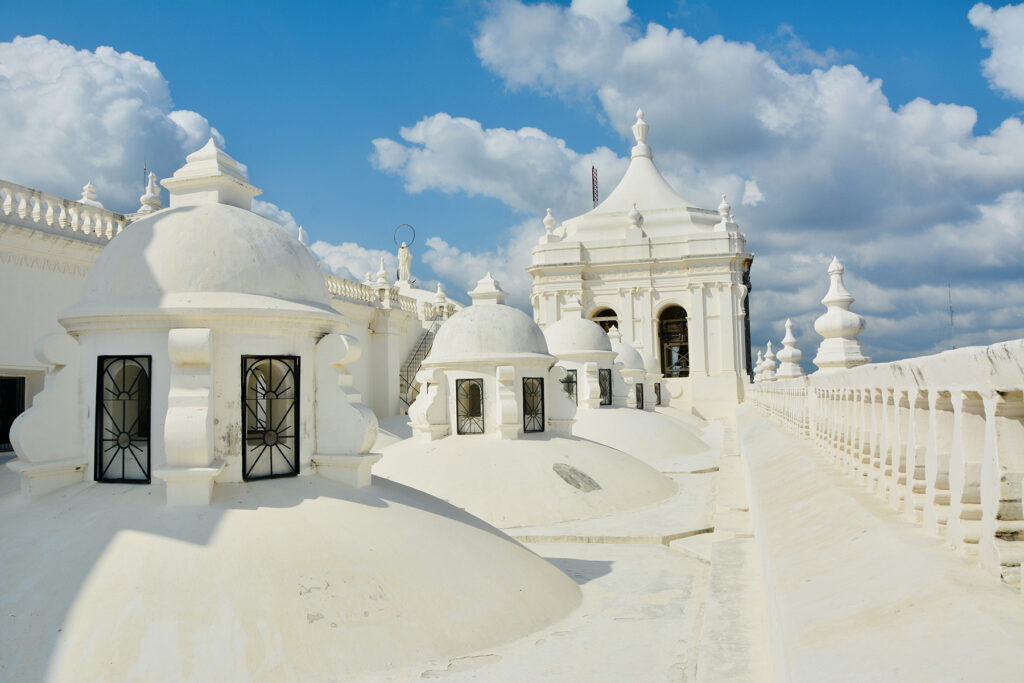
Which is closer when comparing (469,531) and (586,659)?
(586,659)

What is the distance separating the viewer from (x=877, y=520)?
414cm

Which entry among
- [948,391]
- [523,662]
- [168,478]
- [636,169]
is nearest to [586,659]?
[523,662]

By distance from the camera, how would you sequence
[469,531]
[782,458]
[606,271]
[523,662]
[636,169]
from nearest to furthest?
1. [523,662]
2. [469,531]
3. [782,458]
4. [606,271]
5. [636,169]

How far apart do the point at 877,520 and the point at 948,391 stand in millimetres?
1004

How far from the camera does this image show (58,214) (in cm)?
1461

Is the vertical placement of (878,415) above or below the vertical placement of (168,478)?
above

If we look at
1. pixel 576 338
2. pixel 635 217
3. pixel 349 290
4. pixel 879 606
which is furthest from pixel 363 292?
pixel 879 606

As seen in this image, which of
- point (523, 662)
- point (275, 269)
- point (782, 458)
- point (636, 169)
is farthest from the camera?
point (636, 169)

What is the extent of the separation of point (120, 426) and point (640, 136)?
155 ft

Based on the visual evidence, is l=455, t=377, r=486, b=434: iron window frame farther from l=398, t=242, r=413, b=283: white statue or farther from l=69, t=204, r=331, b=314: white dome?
l=398, t=242, r=413, b=283: white statue

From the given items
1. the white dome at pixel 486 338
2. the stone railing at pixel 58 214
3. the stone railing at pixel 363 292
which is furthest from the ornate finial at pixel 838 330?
the stone railing at pixel 363 292

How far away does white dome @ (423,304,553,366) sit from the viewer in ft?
50.1

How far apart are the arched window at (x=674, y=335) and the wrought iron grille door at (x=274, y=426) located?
39.6 meters

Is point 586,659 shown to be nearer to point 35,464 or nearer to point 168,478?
point 168,478
